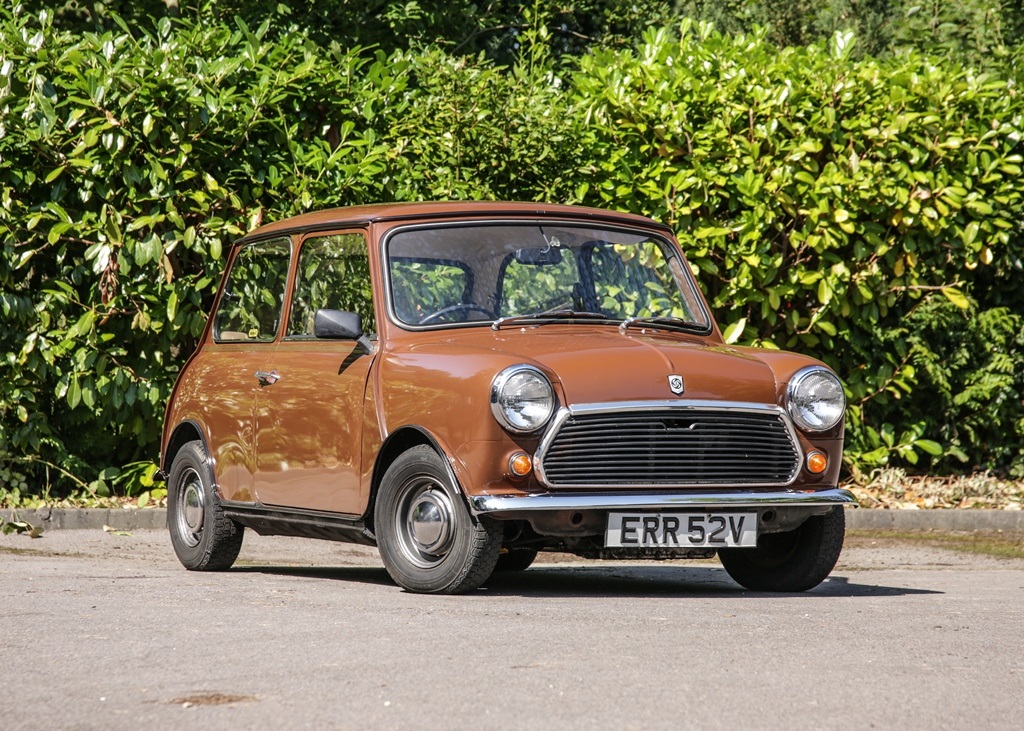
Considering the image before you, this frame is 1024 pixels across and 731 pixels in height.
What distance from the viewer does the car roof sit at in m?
8.04

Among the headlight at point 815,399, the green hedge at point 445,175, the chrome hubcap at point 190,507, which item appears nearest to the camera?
the headlight at point 815,399

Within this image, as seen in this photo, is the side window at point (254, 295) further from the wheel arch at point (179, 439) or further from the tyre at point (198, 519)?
the tyre at point (198, 519)

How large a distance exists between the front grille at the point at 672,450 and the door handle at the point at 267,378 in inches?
77.0

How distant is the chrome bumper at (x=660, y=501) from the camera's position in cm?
672

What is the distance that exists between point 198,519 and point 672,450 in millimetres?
3066

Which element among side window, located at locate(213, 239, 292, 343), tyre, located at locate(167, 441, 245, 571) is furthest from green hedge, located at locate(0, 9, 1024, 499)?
tyre, located at locate(167, 441, 245, 571)

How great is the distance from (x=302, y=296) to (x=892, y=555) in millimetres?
4282

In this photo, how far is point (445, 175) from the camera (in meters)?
11.7

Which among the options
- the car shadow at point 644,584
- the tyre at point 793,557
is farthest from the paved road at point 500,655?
the tyre at point 793,557

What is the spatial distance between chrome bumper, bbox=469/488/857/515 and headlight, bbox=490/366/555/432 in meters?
0.31

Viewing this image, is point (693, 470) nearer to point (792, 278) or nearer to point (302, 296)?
point (302, 296)

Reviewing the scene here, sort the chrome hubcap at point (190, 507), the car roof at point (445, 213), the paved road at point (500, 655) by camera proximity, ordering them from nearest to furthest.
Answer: the paved road at point (500, 655)
the car roof at point (445, 213)
the chrome hubcap at point (190, 507)

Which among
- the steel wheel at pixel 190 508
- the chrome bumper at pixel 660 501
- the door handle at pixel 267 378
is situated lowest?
the steel wheel at pixel 190 508

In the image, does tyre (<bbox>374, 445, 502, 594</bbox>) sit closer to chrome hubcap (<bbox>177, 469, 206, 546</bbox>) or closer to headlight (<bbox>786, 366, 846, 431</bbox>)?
headlight (<bbox>786, 366, 846, 431</bbox>)
